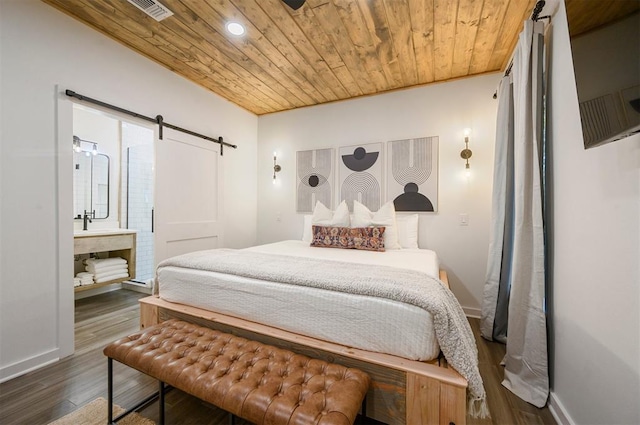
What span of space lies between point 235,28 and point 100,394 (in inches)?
112

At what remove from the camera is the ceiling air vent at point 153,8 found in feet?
6.23

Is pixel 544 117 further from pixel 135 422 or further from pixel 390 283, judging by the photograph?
pixel 135 422

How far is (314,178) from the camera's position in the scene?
3.71 m

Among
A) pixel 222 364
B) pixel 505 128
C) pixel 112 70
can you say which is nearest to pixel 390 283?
pixel 222 364

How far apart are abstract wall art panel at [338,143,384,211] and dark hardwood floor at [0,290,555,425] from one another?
74.4 inches

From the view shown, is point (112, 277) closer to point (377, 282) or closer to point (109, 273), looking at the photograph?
point (109, 273)

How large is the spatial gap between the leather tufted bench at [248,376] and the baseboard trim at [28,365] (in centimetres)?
105

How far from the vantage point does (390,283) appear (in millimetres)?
1355

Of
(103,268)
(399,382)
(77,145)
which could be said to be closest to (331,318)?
(399,382)

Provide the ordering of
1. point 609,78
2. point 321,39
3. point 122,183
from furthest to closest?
point 122,183 → point 321,39 → point 609,78

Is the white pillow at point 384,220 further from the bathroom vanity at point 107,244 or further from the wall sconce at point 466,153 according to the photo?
the bathroom vanity at point 107,244

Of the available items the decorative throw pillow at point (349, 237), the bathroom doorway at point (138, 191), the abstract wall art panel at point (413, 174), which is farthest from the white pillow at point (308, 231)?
the bathroom doorway at point (138, 191)

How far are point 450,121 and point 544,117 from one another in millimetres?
1382

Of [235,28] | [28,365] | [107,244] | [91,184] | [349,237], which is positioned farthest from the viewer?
[91,184]
